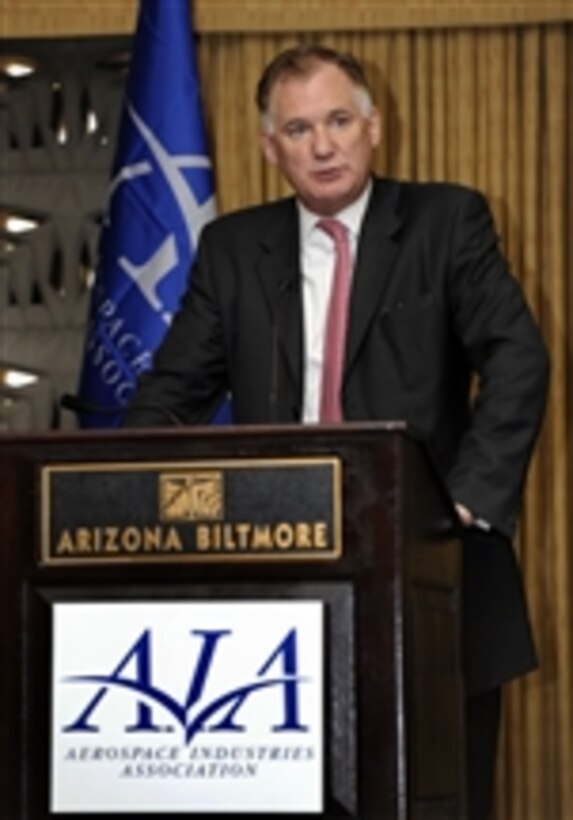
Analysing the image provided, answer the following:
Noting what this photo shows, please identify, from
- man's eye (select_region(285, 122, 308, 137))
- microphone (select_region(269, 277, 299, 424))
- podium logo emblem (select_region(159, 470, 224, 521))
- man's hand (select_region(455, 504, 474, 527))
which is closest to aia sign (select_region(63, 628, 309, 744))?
podium logo emblem (select_region(159, 470, 224, 521))

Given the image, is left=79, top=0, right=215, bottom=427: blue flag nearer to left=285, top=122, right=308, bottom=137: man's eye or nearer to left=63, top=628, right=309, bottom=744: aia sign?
left=285, top=122, right=308, bottom=137: man's eye

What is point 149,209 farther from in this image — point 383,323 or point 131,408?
point 383,323

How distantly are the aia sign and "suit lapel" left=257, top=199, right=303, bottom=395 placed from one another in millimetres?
919

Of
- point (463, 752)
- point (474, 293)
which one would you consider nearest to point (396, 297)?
point (474, 293)

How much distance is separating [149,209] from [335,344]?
2.42 meters

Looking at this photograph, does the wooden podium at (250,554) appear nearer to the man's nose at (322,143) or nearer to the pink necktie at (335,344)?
the pink necktie at (335,344)

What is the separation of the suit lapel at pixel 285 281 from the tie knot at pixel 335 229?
6 cm

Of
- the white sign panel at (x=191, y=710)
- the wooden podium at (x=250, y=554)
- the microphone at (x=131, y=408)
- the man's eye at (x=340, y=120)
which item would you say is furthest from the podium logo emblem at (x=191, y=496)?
the man's eye at (x=340, y=120)

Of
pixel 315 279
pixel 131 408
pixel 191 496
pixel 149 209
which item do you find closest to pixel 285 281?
pixel 315 279

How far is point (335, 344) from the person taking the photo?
4.10 meters

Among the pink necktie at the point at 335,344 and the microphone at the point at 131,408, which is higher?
the pink necktie at the point at 335,344

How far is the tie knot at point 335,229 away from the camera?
4.23 metres

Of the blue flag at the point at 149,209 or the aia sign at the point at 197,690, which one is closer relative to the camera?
the aia sign at the point at 197,690

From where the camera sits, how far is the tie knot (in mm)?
4234
